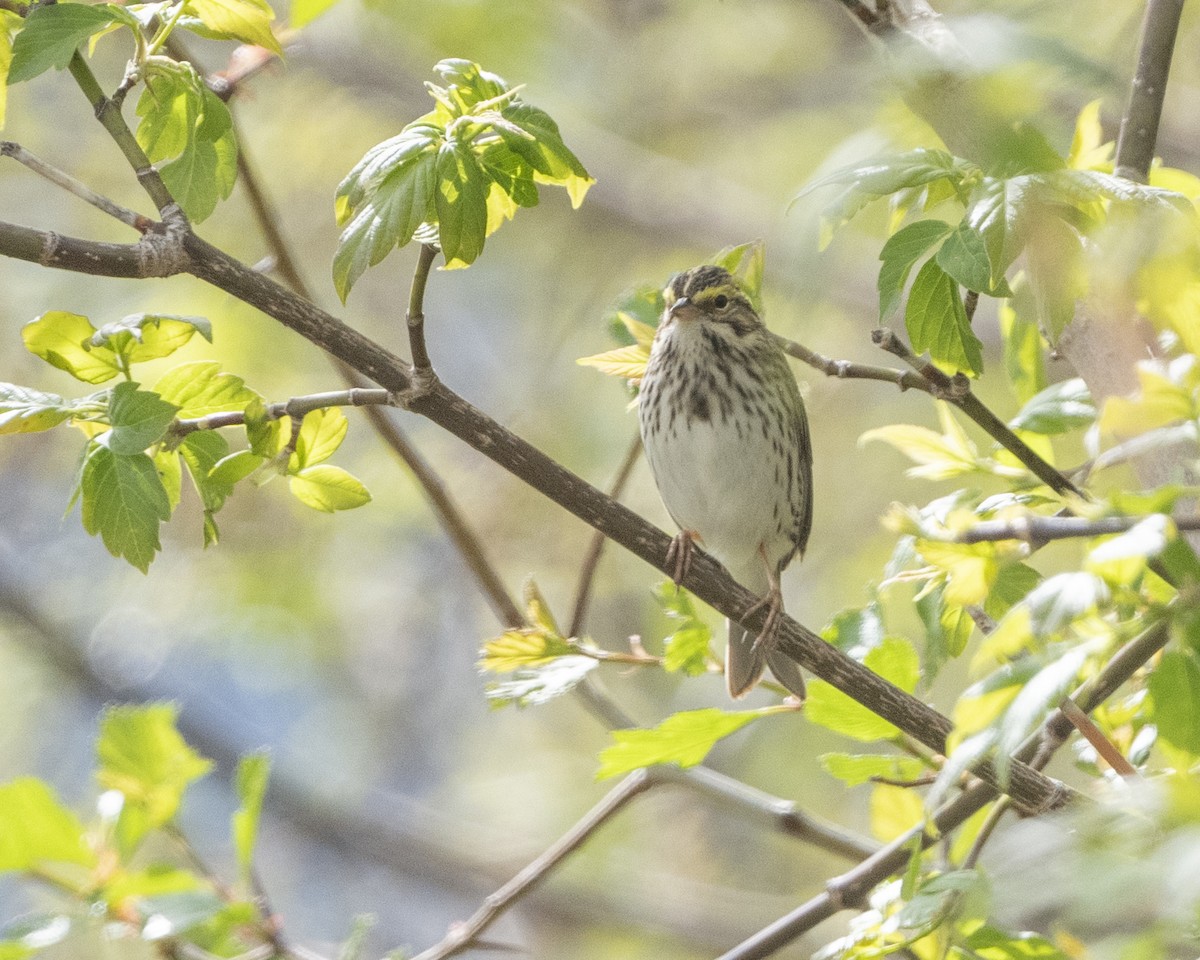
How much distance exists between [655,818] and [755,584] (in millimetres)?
3820

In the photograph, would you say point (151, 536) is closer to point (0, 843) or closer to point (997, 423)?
point (0, 843)

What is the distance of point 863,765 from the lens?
87.6 inches

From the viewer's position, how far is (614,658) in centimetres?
249

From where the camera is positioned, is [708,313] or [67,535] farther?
[67,535]

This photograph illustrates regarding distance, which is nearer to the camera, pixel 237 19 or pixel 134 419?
pixel 134 419

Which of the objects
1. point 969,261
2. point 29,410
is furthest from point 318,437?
point 969,261

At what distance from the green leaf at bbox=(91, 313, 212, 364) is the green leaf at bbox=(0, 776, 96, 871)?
932 millimetres

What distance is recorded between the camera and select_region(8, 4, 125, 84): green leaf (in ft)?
5.78

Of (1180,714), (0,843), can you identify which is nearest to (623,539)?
(1180,714)

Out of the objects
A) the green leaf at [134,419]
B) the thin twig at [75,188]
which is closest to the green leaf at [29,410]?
the green leaf at [134,419]

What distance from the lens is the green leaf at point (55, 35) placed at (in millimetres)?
1762

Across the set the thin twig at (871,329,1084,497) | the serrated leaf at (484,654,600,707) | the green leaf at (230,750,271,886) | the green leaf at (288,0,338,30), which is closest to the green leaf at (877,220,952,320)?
the thin twig at (871,329,1084,497)

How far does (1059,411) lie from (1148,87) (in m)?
0.56

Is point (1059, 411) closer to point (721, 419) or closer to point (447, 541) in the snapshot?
point (721, 419)
